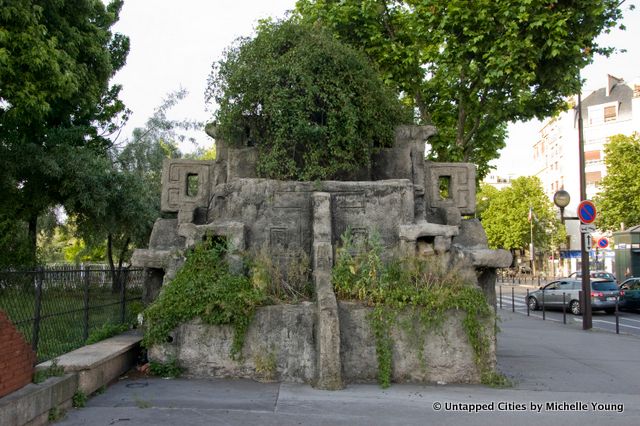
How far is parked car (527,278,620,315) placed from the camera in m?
21.9

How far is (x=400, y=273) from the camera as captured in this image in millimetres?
7562

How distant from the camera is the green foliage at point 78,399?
580cm

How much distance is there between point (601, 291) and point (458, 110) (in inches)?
390

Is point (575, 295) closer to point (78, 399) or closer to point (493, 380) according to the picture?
point (493, 380)

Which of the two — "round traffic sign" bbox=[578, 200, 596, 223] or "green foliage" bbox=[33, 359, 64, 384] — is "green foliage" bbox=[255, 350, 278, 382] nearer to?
"green foliage" bbox=[33, 359, 64, 384]

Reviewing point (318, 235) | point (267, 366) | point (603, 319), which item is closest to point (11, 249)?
point (318, 235)

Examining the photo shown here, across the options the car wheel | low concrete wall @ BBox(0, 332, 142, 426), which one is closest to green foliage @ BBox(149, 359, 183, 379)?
low concrete wall @ BBox(0, 332, 142, 426)

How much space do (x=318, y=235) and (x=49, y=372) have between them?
12.7ft

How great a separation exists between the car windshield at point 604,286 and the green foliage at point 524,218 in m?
35.1

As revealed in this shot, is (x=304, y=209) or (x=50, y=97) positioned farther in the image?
(x=50, y=97)

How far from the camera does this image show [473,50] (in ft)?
46.3

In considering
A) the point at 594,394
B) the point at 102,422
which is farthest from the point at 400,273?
the point at 102,422

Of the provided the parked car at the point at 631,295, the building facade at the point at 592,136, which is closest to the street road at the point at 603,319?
the parked car at the point at 631,295

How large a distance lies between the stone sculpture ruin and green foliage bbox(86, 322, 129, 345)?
625mm
